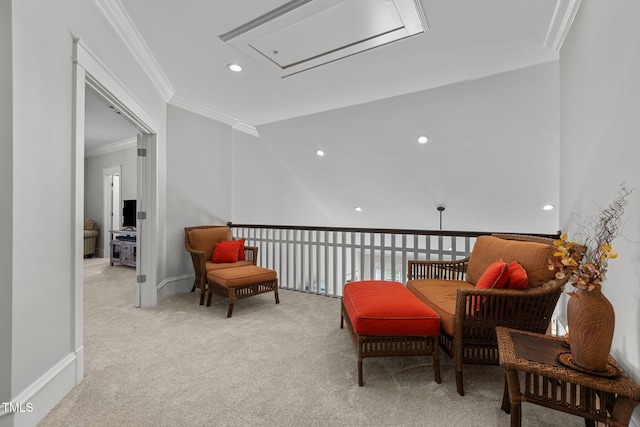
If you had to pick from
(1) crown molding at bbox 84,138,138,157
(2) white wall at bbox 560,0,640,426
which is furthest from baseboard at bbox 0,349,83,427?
(1) crown molding at bbox 84,138,138,157

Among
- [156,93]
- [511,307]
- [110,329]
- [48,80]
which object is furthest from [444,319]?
[156,93]

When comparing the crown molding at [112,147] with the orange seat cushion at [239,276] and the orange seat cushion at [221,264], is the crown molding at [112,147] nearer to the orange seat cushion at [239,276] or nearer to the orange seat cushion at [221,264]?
the orange seat cushion at [221,264]

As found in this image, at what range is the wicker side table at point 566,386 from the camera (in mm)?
1117

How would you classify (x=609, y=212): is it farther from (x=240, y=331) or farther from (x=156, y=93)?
(x=156, y=93)

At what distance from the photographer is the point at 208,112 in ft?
13.9

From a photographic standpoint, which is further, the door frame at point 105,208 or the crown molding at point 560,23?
the door frame at point 105,208

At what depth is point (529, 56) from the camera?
2848mm

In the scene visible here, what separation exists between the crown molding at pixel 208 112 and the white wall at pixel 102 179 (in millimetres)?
3252

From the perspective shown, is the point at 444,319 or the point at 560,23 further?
the point at 560,23

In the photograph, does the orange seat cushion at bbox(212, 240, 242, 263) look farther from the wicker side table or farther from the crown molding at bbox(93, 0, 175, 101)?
the wicker side table

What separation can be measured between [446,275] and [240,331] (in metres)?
1.93

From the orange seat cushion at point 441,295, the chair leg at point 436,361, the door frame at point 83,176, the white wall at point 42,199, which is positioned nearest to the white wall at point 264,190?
the door frame at point 83,176

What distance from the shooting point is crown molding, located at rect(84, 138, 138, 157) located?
6523 mm

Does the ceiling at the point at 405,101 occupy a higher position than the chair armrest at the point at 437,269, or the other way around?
the ceiling at the point at 405,101
